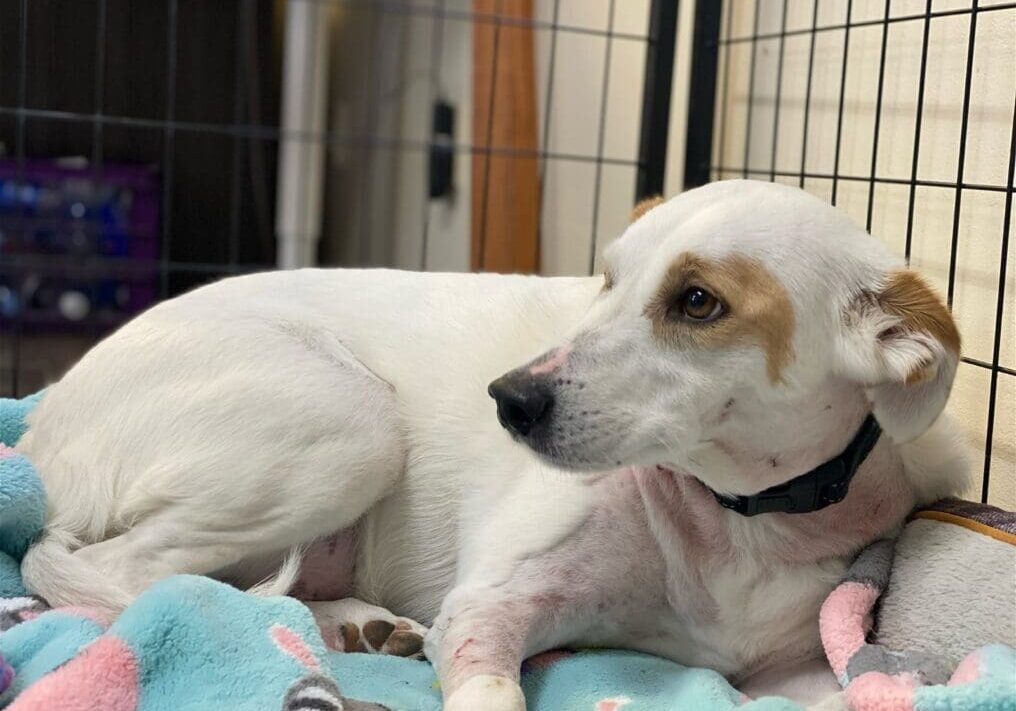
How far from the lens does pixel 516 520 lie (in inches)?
57.7

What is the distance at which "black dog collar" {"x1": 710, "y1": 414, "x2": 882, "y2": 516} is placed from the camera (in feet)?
4.33

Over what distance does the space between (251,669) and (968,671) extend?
768 mm

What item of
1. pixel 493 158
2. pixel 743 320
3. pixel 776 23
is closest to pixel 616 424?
pixel 743 320

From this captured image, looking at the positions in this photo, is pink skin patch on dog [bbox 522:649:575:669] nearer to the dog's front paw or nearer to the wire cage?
the dog's front paw

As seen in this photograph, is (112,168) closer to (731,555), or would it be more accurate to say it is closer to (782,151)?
(782,151)

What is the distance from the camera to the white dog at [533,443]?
1.26 meters

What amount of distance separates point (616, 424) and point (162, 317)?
0.77 metres

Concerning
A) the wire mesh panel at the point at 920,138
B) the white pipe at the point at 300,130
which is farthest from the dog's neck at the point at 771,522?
the white pipe at the point at 300,130

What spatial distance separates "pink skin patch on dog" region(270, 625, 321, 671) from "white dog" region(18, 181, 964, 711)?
0.17 m

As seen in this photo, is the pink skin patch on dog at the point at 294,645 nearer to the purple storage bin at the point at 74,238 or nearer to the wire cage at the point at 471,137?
the wire cage at the point at 471,137

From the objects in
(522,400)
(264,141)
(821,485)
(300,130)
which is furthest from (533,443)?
(264,141)

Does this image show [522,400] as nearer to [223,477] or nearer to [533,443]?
[533,443]

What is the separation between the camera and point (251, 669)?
1.21 m

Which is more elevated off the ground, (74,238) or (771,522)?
(74,238)
